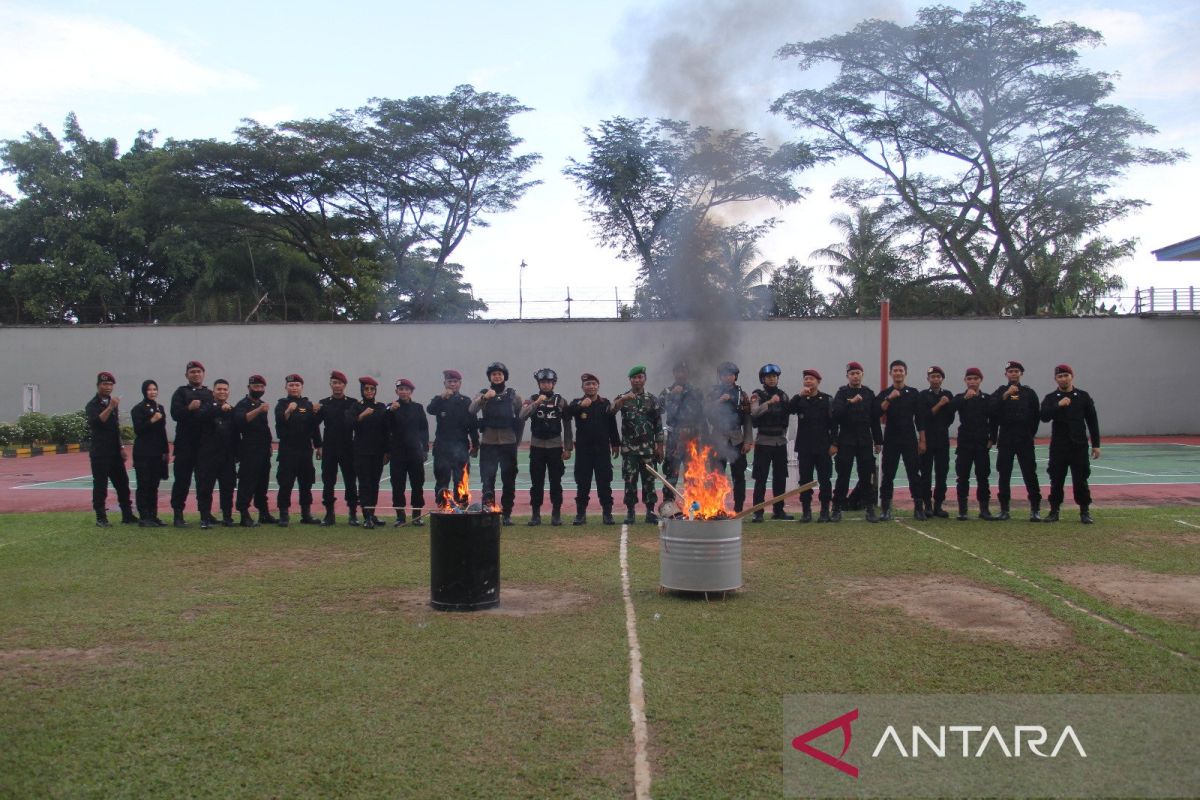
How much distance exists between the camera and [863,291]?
35.1m

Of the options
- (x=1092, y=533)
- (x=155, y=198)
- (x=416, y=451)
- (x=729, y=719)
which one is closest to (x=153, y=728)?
(x=729, y=719)

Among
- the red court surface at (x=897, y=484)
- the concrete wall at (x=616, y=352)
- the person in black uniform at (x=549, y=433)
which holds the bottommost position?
the red court surface at (x=897, y=484)

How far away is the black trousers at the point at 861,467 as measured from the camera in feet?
38.2

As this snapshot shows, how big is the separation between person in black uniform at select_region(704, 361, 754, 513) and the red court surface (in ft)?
6.03

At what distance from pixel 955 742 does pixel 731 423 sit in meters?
6.46

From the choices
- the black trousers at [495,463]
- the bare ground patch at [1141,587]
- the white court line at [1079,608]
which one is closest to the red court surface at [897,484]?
the black trousers at [495,463]

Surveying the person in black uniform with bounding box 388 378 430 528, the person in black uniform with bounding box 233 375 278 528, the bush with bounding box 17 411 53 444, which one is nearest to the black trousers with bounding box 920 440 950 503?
the person in black uniform with bounding box 388 378 430 528

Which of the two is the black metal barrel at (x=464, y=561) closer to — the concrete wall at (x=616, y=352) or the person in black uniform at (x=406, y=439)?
the person in black uniform at (x=406, y=439)

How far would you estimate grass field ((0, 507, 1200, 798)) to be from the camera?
4070 mm

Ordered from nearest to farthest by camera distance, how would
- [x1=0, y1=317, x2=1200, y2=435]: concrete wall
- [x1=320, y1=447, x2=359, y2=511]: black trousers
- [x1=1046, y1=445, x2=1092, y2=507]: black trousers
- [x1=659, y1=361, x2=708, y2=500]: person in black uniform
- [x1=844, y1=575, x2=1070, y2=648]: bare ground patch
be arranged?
1. [x1=844, y1=575, x2=1070, y2=648]: bare ground patch
2. [x1=659, y1=361, x2=708, y2=500]: person in black uniform
3. [x1=1046, y1=445, x2=1092, y2=507]: black trousers
4. [x1=320, y1=447, x2=359, y2=511]: black trousers
5. [x1=0, y1=317, x2=1200, y2=435]: concrete wall

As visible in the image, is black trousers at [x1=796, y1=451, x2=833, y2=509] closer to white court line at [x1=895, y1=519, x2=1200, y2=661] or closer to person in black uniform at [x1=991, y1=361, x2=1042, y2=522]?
white court line at [x1=895, y1=519, x2=1200, y2=661]

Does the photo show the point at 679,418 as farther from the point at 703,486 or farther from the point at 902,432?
the point at 902,432

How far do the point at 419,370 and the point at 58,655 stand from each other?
77.8ft

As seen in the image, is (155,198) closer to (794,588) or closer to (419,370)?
(419,370)
